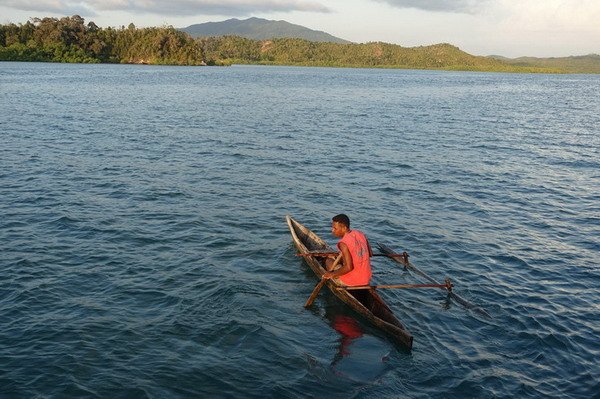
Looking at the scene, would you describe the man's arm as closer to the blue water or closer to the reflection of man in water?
the blue water

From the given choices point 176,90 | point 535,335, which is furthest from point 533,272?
point 176,90

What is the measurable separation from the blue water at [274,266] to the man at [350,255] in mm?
1009

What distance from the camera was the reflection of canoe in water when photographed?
517 inches

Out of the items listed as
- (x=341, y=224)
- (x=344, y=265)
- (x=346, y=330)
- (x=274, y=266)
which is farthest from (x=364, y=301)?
(x=274, y=266)

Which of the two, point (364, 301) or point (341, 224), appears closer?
point (341, 224)

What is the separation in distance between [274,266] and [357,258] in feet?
13.1

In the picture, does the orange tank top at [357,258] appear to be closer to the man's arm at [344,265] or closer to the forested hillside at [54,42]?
the man's arm at [344,265]

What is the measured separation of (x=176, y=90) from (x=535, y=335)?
79413mm

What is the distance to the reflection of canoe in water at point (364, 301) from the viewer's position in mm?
13141

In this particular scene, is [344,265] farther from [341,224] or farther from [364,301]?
[364,301]

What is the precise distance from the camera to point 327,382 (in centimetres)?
1154

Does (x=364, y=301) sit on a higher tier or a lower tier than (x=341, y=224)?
lower

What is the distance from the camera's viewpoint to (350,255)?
1480 centimetres

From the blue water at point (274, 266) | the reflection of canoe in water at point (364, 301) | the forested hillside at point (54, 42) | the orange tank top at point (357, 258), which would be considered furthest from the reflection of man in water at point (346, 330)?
the forested hillside at point (54, 42)
